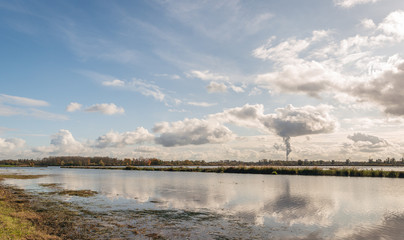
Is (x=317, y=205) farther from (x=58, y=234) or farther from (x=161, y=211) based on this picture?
(x=58, y=234)

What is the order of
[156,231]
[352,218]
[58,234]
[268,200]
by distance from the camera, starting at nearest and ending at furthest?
[58,234], [156,231], [352,218], [268,200]

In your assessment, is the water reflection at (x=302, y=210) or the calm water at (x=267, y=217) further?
the water reflection at (x=302, y=210)

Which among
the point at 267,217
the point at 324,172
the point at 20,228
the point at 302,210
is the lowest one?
the point at 324,172

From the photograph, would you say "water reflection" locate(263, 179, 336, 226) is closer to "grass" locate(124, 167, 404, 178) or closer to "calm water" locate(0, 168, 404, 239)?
"calm water" locate(0, 168, 404, 239)

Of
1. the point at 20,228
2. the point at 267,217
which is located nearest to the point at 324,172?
the point at 267,217

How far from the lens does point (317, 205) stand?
36.5m

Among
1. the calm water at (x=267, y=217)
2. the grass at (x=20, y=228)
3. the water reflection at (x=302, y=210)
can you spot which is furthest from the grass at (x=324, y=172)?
the grass at (x=20, y=228)

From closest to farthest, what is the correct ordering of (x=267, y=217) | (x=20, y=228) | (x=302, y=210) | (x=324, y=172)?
1. (x=20, y=228)
2. (x=267, y=217)
3. (x=302, y=210)
4. (x=324, y=172)

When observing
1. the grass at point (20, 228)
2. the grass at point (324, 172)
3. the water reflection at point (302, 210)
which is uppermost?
the grass at point (20, 228)

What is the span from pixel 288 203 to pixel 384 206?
12482 mm

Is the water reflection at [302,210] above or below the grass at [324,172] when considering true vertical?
above

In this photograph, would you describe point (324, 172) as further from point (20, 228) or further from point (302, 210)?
point (20, 228)

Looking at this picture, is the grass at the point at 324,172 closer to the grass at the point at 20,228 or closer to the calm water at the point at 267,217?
the calm water at the point at 267,217

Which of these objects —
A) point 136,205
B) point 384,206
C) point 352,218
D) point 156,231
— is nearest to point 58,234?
point 156,231
